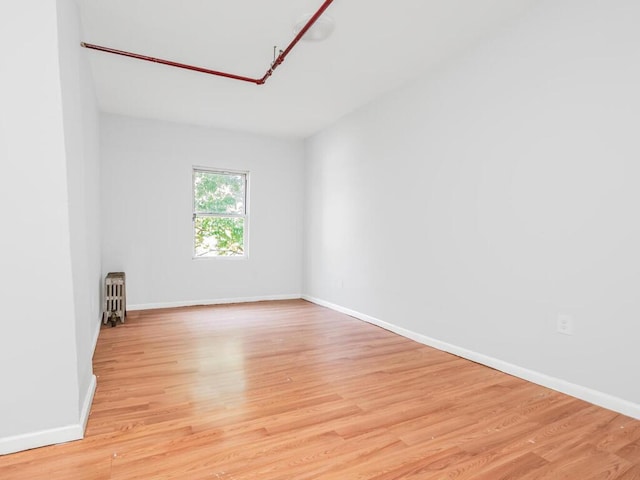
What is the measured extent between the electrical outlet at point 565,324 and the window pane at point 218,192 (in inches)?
173

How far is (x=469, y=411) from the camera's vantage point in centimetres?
212

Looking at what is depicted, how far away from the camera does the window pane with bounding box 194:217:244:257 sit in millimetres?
5332

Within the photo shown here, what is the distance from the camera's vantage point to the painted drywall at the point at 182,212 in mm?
4773

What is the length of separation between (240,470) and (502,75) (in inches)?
123

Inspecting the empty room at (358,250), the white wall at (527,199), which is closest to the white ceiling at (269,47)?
the empty room at (358,250)

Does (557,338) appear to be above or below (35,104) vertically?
below

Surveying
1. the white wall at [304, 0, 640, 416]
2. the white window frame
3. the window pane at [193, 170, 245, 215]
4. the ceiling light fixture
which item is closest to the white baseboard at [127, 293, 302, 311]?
the white window frame

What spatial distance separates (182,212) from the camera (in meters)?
5.14

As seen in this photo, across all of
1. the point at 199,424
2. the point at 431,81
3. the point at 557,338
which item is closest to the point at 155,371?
the point at 199,424

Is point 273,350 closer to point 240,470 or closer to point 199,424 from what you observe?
point 199,424

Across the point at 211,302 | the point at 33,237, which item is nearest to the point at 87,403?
the point at 33,237

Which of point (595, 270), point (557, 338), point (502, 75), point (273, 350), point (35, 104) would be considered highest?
point (502, 75)

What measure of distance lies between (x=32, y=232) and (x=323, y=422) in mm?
1739

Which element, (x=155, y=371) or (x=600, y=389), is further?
(x=155, y=371)
